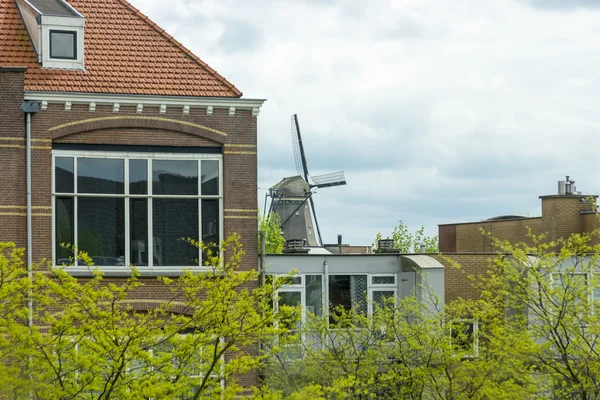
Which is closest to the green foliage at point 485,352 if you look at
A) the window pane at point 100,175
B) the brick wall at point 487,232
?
the window pane at point 100,175

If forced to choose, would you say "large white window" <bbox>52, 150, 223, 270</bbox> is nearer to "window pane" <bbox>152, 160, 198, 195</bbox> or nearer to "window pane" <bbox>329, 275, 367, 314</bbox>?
"window pane" <bbox>152, 160, 198, 195</bbox>

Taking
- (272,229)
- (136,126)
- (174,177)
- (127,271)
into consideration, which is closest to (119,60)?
(136,126)

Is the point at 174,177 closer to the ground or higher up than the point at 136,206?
higher up

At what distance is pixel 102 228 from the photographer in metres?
24.4

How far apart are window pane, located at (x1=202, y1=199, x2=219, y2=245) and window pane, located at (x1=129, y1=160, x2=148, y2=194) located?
1.53 meters

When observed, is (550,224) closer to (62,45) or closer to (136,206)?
(136,206)

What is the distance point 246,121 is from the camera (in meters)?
25.3

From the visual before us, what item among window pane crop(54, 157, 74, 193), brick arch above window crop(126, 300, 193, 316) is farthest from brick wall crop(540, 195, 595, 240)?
window pane crop(54, 157, 74, 193)

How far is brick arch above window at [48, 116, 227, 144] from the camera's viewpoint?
24.2 meters

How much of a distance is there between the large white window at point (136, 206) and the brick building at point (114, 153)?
0.08 ft

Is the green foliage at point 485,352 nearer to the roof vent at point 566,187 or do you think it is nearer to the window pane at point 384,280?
the window pane at point 384,280

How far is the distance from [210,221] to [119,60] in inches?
190

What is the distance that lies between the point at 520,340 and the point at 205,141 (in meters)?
9.05

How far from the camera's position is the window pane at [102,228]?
79.7ft
